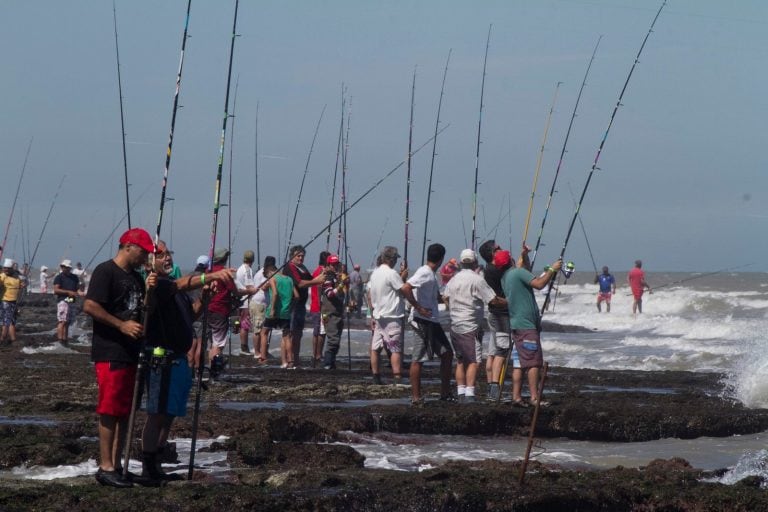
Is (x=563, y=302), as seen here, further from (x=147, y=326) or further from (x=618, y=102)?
(x=147, y=326)

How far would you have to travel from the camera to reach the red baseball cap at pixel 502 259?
1186cm

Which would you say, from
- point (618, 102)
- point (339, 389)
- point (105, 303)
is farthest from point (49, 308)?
point (105, 303)

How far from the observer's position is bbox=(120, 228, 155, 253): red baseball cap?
6.68 meters

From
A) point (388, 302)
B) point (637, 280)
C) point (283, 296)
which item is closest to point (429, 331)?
point (388, 302)

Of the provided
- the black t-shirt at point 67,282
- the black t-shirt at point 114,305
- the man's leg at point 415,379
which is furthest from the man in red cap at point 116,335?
the black t-shirt at point 67,282

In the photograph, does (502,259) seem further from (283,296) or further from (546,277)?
(283,296)

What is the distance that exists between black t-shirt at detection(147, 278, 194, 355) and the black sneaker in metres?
0.73

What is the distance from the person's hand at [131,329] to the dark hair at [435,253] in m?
5.46

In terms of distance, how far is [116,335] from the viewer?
21.7 feet

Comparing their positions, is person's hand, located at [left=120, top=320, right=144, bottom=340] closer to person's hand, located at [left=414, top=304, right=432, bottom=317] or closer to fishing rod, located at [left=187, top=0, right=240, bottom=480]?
fishing rod, located at [left=187, top=0, right=240, bottom=480]

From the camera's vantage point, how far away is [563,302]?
2314 inches

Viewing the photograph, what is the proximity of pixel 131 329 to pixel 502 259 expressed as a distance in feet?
19.4

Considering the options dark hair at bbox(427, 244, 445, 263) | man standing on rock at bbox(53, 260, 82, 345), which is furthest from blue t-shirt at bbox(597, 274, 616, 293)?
dark hair at bbox(427, 244, 445, 263)

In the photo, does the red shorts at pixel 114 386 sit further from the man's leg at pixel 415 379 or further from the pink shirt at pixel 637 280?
the pink shirt at pixel 637 280
